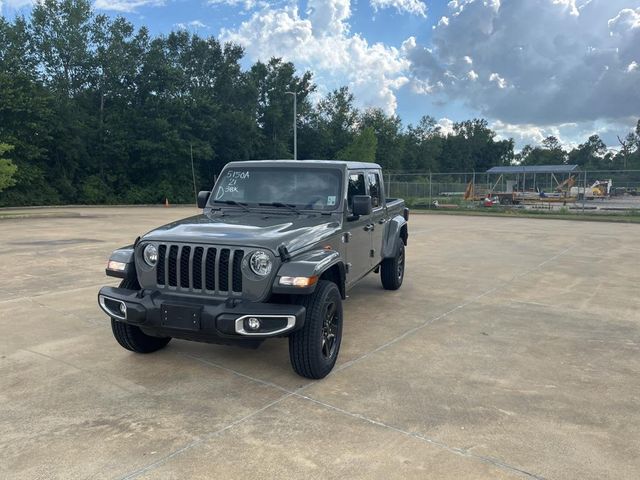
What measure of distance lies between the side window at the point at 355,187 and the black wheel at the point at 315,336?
1395mm

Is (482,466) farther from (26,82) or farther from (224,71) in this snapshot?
(224,71)

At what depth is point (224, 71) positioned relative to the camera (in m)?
47.3

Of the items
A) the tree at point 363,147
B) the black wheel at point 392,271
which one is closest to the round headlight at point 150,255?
the black wheel at point 392,271

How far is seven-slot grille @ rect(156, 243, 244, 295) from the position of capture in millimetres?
3879

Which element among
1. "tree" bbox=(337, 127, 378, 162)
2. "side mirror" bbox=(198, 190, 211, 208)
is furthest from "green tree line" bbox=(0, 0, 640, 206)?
"side mirror" bbox=(198, 190, 211, 208)

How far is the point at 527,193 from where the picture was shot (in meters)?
35.7

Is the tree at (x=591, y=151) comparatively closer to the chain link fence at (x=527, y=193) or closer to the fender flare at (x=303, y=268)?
the chain link fence at (x=527, y=193)

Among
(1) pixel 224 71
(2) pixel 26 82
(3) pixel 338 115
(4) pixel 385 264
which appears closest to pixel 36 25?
(2) pixel 26 82

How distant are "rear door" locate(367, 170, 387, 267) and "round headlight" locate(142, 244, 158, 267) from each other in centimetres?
277

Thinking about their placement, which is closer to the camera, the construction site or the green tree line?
the construction site

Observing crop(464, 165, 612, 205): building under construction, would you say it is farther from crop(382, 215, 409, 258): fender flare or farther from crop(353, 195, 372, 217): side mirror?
crop(353, 195, 372, 217): side mirror

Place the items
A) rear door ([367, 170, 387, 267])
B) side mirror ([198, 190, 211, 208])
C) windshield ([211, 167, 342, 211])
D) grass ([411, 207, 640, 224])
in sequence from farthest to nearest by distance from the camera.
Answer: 1. grass ([411, 207, 640, 224])
2. rear door ([367, 170, 387, 267])
3. side mirror ([198, 190, 211, 208])
4. windshield ([211, 167, 342, 211])

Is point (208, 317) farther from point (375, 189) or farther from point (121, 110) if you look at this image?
point (121, 110)

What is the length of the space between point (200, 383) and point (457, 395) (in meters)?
2.08
